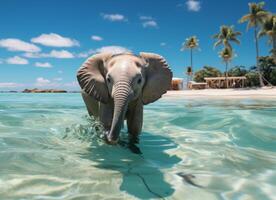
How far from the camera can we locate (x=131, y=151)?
18.4 feet

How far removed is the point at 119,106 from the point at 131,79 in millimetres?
518

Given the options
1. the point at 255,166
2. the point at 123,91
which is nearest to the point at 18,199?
the point at 123,91

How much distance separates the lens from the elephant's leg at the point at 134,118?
18.3 feet

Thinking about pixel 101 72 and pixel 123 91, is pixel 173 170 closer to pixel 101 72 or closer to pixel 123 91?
pixel 123 91

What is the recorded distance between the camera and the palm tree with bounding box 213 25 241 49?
204 feet

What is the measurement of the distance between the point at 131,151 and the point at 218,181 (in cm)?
185

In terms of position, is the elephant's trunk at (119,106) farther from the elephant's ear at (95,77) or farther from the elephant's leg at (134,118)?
the elephant's leg at (134,118)

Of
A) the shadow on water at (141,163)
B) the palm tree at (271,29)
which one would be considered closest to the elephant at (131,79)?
the shadow on water at (141,163)

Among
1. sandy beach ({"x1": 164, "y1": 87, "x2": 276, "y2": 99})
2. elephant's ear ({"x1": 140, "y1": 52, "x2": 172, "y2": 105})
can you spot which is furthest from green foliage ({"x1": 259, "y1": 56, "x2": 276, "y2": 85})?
elephant's ear ({"x1": 140, "y1": 52, "x2": 172, "y2": 105})

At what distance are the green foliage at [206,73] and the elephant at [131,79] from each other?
215 ft

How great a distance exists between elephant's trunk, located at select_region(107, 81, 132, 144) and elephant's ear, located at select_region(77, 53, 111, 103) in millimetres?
782

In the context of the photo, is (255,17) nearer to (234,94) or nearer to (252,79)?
(252,79)

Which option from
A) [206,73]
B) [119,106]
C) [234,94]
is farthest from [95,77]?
[206,73]

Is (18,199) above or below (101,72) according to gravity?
below
